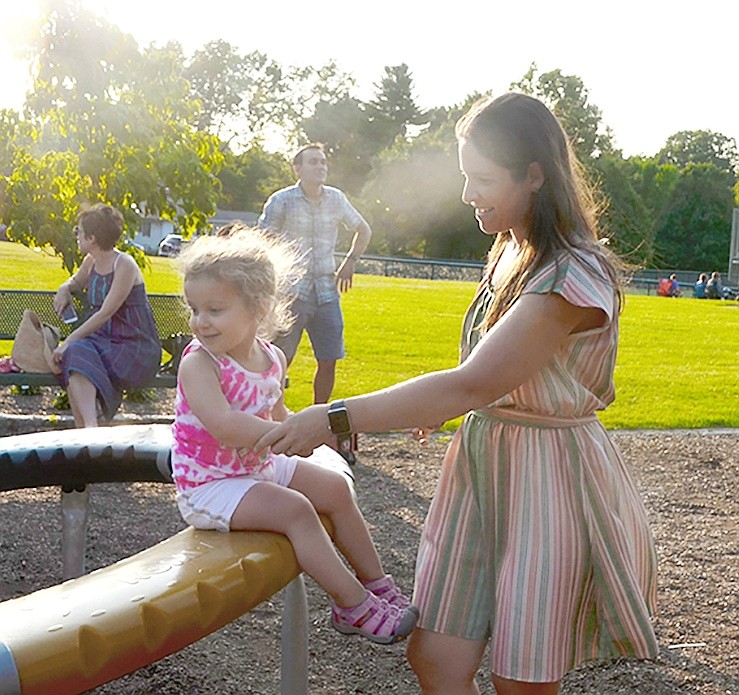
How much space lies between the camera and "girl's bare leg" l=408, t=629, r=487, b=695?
258 centimetres

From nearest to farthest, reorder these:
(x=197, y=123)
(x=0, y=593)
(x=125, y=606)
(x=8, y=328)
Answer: (x=125, y=606) → (x=0, y=593) → (x=8, y=328) → (x=197, y=123)

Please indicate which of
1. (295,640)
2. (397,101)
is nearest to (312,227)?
(295,640)

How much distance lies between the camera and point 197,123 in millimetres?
8961

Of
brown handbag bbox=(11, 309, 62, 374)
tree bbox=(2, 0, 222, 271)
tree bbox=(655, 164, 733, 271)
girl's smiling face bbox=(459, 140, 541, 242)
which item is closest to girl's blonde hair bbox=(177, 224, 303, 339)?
girl's smiling face bbox=(459, 140, 541, 242)

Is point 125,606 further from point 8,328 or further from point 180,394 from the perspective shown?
point 8,328

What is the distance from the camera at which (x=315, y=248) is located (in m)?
7.04

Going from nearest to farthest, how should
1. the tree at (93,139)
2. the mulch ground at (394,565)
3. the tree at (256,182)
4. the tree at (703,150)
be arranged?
the mulch ground at (394,565), the tree at (93,139), the tree at (256,182), the tree at (703,150)

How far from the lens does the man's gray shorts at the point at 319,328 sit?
23.0ft

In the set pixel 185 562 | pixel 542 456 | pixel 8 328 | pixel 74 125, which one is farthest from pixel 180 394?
pixel 74 125

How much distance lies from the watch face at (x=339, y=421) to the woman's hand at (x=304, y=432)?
12mm

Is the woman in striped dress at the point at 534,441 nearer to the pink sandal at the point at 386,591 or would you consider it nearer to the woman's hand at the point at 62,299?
the pink sandal at the point at 386,591

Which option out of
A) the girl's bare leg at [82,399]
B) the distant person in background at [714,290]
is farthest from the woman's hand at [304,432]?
the distant person in background at [714,290]

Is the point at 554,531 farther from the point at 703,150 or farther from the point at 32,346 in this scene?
the point at 703,150

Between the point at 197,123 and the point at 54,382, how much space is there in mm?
3159
